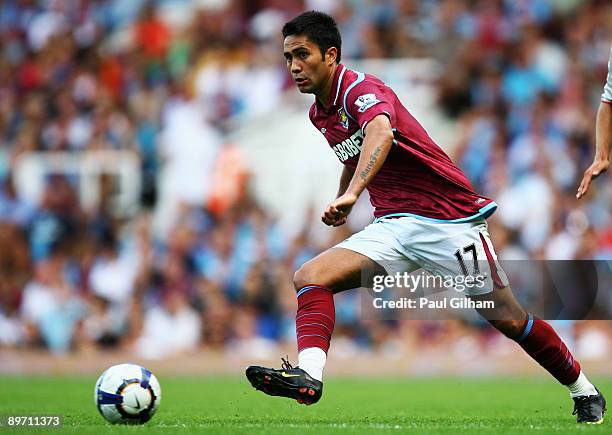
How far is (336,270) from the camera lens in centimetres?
716

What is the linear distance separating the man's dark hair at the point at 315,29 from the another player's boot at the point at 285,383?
2164 mm

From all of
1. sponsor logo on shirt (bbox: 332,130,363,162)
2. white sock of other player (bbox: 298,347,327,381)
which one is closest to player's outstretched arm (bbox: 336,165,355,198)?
sponsor logo on shirt (bbox: 332,130,363,162)

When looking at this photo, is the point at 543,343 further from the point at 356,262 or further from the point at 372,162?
the point at 372,162

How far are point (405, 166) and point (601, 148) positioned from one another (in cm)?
139

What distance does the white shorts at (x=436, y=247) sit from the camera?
733 centimetres

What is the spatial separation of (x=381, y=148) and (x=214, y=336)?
862 cm

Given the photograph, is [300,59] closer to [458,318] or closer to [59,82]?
[458,318]

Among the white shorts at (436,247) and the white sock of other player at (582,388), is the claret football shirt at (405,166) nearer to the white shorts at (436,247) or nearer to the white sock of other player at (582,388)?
the white shorts at (436,247)

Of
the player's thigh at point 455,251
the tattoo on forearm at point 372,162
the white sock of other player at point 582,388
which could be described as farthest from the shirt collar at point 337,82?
the white sock of other player at point 582,388

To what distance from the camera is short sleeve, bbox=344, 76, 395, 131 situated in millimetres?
7031

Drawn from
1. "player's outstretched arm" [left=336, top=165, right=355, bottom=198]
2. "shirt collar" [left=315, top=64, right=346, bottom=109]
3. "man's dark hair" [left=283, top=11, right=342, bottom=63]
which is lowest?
"player's outstretched arm" [left=336, top=165, right=355, bottom=198]

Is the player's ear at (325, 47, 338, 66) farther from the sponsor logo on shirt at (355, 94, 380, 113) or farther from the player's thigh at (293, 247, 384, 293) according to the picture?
the player's thigh at (293, 247, 384, 293)

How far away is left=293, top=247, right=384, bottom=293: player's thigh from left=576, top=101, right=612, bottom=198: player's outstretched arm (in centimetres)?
156

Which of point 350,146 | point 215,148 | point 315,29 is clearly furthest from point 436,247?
point 215,148
